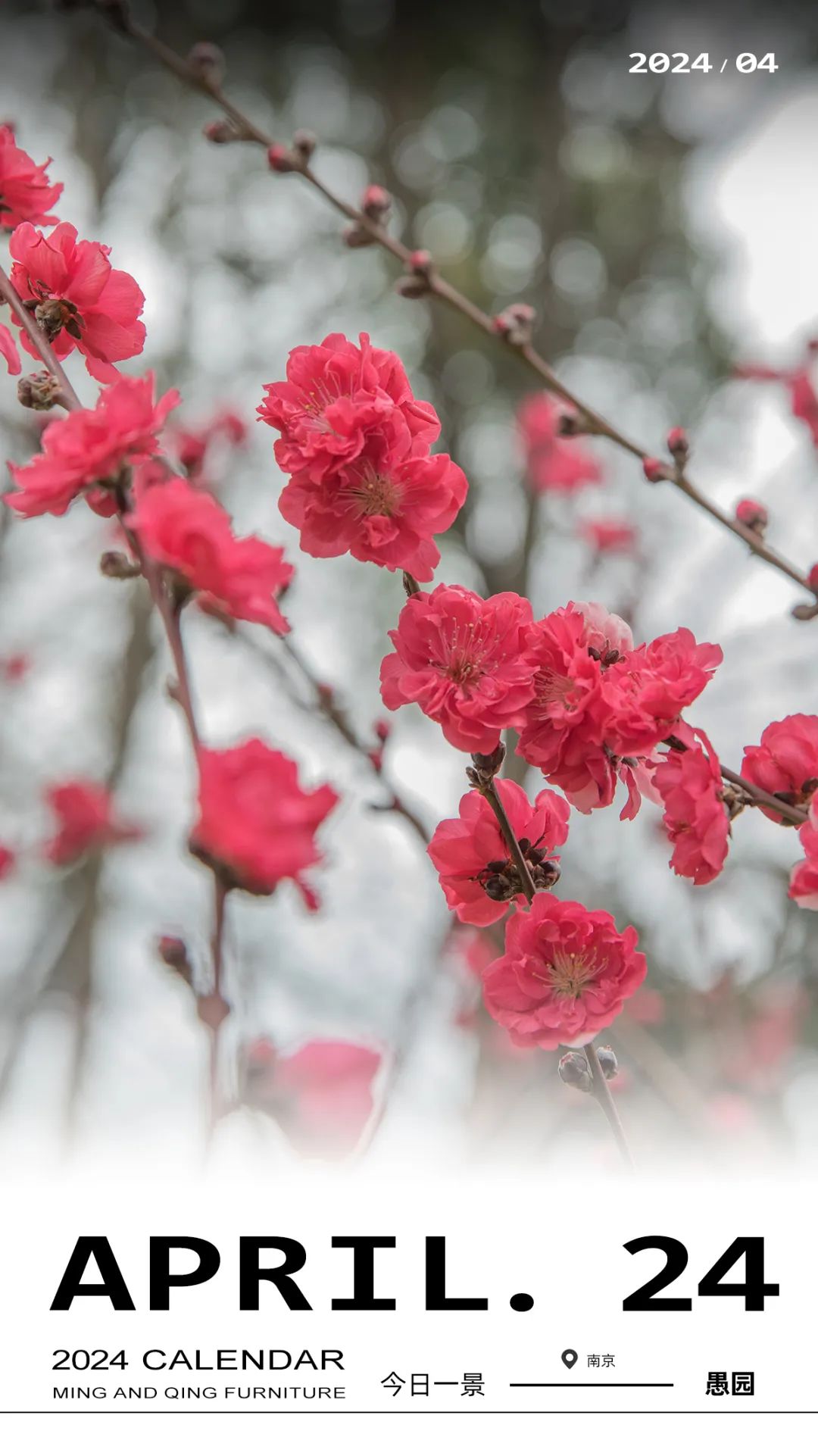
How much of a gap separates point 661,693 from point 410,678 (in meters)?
0.14

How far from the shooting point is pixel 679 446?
2.63 feet

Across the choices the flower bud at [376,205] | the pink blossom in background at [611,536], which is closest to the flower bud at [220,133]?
the flower bud at [376,205]

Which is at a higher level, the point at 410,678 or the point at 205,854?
the point at 410,678

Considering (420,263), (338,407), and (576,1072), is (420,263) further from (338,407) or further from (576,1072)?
(576,1072)

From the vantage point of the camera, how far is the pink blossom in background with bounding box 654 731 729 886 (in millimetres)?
548

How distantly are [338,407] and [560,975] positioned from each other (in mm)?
344

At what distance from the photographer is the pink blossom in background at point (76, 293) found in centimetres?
60

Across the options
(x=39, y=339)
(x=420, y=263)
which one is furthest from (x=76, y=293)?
(x=420, y=263)

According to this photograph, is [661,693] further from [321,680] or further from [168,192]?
[168,192]

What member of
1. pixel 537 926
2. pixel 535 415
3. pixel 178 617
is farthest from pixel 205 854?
pixel 535 415

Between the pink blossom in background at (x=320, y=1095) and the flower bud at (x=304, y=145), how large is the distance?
2.35 feet

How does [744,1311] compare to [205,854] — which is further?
[744,1311]

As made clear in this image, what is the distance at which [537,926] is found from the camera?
590 mm

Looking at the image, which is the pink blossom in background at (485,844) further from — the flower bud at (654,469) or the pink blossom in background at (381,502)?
the flower bud at (654,469)
